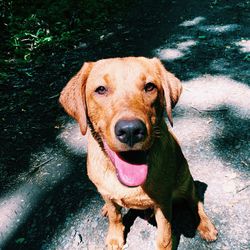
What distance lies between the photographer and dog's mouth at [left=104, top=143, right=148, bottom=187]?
2.81 meters

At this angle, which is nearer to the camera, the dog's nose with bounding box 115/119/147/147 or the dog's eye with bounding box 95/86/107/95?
the dog's nose with bounding box 115/119/147/147

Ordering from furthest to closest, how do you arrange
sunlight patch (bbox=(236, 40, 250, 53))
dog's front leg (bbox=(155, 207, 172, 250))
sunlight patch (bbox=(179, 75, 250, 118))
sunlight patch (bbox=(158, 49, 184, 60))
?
sunlight patch (bbox=(158, 49, 184, 60))
sunlight patch (bbox=(236, 40, 250, 53))
sunlight patch (bbox=(179, 75, 250, 118))
dog's front leg (bbox=(155, 207, 172, 250))

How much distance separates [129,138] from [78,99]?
2.30 feet

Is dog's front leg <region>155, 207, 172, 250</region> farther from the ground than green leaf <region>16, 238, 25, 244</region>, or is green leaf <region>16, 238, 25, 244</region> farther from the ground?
dog's front leg <region>155, 207, 172, 250</region>

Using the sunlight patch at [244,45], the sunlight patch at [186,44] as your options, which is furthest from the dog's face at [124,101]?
the sunlight patch at [186,44]

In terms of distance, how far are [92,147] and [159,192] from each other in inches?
30.0

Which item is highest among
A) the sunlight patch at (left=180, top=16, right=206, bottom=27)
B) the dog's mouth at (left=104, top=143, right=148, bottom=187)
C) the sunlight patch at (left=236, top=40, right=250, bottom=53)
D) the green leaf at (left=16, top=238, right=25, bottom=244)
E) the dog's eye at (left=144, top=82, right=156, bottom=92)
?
the dog's eye at (left=144, top=82, right=156, bottom=92)

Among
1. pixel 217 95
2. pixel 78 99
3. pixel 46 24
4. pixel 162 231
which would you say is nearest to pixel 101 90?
pixel 78 99

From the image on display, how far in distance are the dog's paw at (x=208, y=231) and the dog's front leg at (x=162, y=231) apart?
420 millimetres

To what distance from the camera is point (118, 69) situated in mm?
3061

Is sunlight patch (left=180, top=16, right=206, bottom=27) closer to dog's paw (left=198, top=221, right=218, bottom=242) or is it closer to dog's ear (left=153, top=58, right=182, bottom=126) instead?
dog's ear (left=153, top=58, right=182, bottom=126)

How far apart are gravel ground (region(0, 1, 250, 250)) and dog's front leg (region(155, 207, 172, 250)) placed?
0.97 ft

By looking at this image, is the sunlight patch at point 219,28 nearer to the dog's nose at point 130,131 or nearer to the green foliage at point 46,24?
the green foliage at point 46,24

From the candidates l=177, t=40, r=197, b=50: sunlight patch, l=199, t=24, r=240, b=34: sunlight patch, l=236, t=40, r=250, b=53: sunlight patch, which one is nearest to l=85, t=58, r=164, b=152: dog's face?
l=236, t=40, r=250, b=53: sunlight patch
